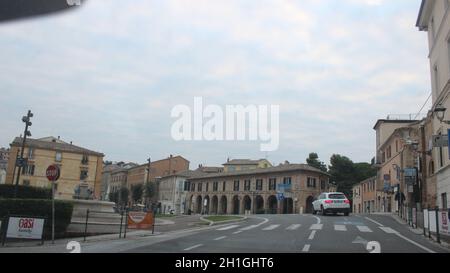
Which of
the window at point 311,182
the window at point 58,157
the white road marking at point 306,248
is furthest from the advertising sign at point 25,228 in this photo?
the window at point 58,157

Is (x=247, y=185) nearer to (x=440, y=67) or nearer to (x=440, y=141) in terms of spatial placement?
(x=440, y=67)

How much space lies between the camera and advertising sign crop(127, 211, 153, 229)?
1906cm

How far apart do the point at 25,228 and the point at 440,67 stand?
22.6m

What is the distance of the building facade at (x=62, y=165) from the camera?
7381cm

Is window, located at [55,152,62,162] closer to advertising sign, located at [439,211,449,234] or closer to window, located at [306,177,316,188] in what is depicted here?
window, located at [306,177,316,188]

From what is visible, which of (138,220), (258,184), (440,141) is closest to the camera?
(440,141)

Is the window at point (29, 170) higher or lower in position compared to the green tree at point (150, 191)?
higher

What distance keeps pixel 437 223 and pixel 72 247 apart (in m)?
13.4

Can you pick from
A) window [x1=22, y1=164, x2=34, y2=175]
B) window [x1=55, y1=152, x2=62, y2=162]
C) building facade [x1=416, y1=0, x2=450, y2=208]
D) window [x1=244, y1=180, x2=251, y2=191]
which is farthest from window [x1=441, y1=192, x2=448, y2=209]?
window [x1=22, y1=164, x2=34, y2=175]

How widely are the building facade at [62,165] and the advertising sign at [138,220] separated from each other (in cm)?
5739

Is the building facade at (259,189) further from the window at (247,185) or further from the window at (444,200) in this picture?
the window at (444,200)

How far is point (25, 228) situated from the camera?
15805 mm

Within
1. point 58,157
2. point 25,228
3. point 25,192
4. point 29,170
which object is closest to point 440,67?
point 25,228
